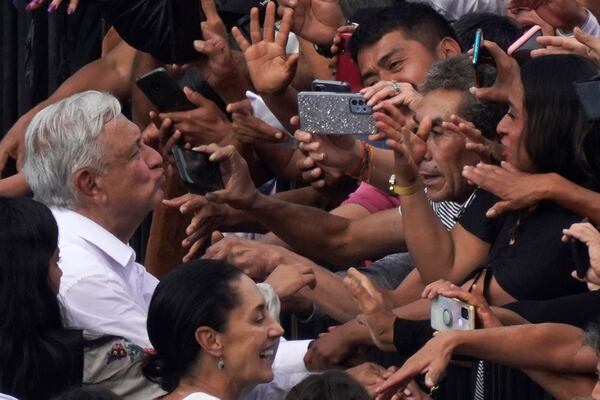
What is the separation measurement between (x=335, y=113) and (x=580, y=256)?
1.38 metres

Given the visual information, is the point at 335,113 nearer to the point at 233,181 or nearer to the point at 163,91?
the point at 233,181

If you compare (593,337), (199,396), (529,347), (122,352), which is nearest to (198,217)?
(122,352)

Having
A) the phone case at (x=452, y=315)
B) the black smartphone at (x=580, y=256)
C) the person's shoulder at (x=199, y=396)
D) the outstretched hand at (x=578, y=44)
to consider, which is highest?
the outstretched hand at (x=578, y=44)

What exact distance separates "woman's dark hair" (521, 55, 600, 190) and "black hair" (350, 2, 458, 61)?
1.27 meters

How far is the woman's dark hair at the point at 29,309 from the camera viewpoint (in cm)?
453

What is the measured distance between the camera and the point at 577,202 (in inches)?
190

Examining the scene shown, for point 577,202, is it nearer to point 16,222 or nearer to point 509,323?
point 509,323

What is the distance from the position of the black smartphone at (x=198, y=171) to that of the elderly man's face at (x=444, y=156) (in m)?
0.76

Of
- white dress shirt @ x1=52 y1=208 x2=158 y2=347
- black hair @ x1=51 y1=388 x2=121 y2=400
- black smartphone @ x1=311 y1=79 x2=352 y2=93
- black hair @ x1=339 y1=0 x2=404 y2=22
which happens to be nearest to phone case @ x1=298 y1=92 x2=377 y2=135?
black smartphone @ x1=311 y1=79 x2=352 y2=93

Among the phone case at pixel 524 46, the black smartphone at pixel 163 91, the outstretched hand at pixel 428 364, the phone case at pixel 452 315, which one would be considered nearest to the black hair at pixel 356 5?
the black smartphone at pixel 163 91

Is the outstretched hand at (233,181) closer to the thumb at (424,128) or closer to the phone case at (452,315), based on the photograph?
the thumb at (424,128)

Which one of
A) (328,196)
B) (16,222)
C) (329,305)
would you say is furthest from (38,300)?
(328,196)

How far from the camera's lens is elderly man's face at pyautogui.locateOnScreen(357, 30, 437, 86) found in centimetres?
621

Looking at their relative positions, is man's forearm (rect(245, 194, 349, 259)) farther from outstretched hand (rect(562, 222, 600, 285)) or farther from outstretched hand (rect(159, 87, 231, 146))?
outstretched hand (rect(562, 222, 600, 285))
